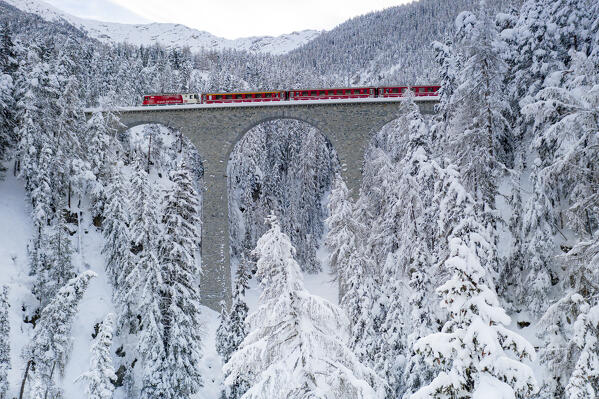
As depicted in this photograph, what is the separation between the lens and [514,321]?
22.0 m

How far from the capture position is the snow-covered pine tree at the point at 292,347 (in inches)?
320

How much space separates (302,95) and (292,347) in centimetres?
3403

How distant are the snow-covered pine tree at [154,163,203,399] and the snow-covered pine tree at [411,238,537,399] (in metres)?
17.0

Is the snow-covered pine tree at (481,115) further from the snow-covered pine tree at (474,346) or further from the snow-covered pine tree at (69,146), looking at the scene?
the snow-covered pine tree at (69,146)

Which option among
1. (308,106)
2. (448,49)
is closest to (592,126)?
(448,49)

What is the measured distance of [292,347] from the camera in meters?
8.72

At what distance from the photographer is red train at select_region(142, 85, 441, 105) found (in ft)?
127

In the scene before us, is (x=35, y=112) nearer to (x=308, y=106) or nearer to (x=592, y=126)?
(x=308, y=106)

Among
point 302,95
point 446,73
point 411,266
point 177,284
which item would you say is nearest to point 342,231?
point 411,266

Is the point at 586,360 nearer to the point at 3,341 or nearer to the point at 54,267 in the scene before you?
the point at 3,341

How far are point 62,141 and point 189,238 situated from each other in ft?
61.4

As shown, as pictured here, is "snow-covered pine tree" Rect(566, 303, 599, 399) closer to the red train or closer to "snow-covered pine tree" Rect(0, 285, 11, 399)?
"snow-covered pine tree" Rect(0, 285, 11, 399)

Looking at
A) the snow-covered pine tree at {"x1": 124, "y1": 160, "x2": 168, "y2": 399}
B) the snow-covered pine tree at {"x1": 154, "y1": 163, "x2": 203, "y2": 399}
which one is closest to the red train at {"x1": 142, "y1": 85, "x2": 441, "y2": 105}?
the snow-covered pine tree at {"x1": 154, "y1": 163, "x2": 203, "y2": 399}

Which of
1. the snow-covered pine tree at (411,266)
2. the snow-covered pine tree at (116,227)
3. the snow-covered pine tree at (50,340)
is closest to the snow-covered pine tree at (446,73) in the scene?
the snow-covered pine tree at (411,266)
